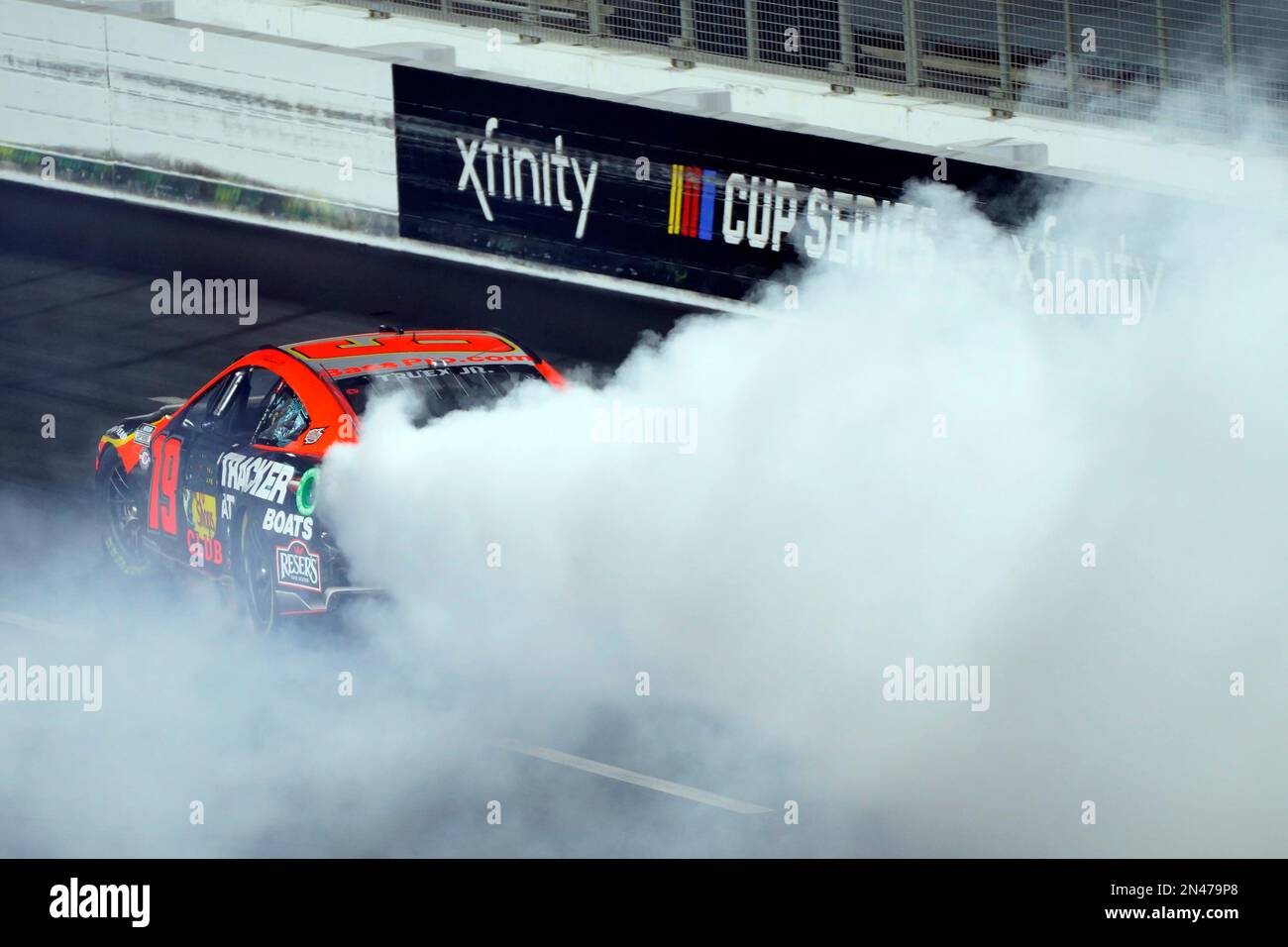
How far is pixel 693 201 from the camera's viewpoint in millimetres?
15398

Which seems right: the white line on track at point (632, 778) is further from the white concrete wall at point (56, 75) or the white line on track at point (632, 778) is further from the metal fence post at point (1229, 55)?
the white concrete wall at point (56, 75)

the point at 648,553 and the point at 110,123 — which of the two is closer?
the point at 648,553

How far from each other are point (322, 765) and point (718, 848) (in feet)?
6.53

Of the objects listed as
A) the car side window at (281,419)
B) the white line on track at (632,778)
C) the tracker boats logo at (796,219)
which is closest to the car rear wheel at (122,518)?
the car side window at (281,419)

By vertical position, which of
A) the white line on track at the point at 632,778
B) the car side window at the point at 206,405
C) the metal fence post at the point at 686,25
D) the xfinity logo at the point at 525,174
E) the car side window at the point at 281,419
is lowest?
the white line on track at the point at 632,778

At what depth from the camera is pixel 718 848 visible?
8391 mm

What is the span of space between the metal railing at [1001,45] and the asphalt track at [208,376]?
2399 millimetres

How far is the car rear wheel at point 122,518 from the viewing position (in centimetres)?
1110

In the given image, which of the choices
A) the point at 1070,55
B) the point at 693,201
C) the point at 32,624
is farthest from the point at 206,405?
the point at 1070,55

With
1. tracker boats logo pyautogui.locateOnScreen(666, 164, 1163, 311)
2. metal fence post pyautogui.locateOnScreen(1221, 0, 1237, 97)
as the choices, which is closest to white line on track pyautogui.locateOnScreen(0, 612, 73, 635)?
tracker boats logo pyautogui.locateOnScreen(666, 164, 1163, 311)

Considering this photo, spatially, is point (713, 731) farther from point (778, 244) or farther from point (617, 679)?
point (778, 244)

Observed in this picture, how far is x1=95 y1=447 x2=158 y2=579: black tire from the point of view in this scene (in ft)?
36.4

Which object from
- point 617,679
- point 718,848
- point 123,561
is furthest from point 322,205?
point 718,848

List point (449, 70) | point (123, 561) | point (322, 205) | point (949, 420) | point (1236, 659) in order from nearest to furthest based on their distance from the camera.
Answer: point (1236, 659), point (949, 420), point (123, 561), point (449, 70), point (322, 205)
